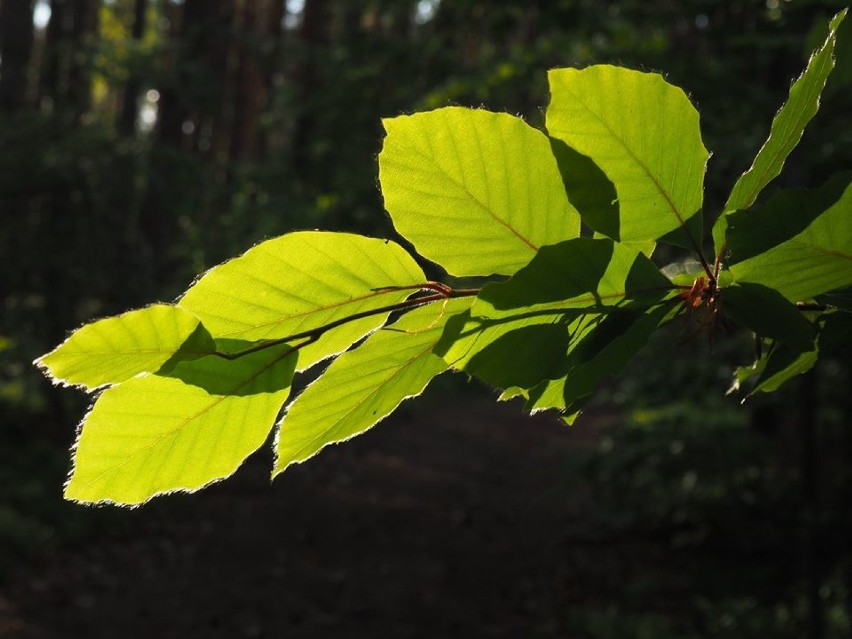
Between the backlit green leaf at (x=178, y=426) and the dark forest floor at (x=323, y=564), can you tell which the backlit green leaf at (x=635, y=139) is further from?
the dark forest floor at (x=323, y=564)

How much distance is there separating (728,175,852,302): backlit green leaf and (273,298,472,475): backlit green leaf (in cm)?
16

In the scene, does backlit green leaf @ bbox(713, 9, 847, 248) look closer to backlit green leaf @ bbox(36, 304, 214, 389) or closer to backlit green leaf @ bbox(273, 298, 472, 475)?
backlit green leaf @ bbox(273, 298, 472, 475)

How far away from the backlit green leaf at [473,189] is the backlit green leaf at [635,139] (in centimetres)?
2

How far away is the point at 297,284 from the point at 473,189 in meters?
0.11

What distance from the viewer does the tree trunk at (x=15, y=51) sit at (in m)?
10.2

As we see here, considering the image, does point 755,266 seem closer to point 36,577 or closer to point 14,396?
point 36,577

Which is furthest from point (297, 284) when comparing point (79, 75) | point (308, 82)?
point (308, 82)

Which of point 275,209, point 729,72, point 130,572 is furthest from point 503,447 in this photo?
point 729,72

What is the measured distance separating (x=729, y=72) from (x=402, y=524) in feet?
19.2

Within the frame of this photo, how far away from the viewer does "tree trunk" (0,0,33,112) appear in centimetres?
1025

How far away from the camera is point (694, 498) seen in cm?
645

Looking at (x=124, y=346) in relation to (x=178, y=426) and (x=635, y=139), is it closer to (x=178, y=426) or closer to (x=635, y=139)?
(x=178, y=426)

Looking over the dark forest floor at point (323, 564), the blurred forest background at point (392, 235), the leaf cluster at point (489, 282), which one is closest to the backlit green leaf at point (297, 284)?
the leaf cluster at point (489, 282)

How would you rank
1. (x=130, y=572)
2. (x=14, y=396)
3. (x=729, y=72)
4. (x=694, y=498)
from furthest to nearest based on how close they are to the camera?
1. (x=14, y=396)
2. (x=130, y=572)
3. (x=694, y=498)
4. (x=729, y=72)
